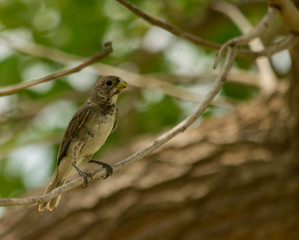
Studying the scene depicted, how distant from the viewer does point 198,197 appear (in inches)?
239

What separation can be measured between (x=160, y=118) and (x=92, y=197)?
2.01 m

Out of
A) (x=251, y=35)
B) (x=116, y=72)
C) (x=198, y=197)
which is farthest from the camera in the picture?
(x=116, y=72)

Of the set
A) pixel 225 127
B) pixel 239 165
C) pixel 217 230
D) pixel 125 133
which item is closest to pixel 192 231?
pixel 217 230

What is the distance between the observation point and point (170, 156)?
646 cm

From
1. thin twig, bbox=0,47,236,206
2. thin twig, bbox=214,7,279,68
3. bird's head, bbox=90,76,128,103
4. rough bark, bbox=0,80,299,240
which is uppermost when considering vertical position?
thin twig, bbox=214,7,279,68

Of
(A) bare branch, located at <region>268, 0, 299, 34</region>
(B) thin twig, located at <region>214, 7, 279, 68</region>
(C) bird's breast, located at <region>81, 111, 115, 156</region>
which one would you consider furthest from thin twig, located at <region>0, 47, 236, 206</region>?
(C) bird's breast, located at <region>81, 111, 115, 156</region>

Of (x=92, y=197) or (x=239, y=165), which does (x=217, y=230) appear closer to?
(x=239, y=165)

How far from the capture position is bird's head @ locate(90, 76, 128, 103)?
14.8 feet

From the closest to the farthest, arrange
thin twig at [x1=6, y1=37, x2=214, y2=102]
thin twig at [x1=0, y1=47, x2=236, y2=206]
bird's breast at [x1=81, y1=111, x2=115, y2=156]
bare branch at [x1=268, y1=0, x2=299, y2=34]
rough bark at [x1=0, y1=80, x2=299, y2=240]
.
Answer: thin twig at [x1=0, y1=47, x2=236, y2=206] → bare branch at [x1=268, y1=0, x2=299, y2=34] → bird's breast at [x1=81, y1=111, x2=115, y2=156] → rough bark at [x1=0, y1=80, x2=299, y2=240] → thin twig at [x1=6, y1=37, x2=214, y2=102]

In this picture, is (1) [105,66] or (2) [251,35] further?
(1) [105,66]

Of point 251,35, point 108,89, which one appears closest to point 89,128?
point 108,89

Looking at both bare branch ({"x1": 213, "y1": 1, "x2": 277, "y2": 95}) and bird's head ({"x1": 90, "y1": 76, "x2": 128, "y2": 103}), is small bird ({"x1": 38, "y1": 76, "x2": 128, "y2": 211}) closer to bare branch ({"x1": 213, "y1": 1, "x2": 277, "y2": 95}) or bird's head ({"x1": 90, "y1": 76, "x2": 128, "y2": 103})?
bird's head ({"x1": 90, "y1": 76, "x2": 128, "y2": 103})

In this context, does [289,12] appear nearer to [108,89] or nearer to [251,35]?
[251,35]

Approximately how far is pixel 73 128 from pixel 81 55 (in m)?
3.21
